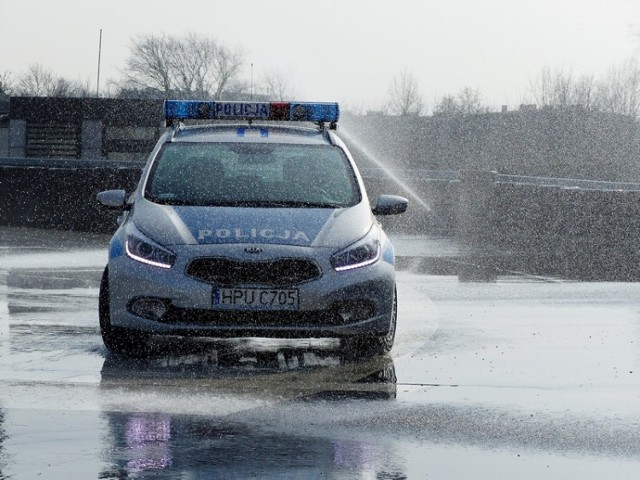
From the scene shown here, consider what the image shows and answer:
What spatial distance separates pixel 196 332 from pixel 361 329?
1045 mm

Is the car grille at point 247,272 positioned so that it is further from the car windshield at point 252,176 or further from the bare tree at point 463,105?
the bare tree at point 463,105

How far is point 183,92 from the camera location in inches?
5251

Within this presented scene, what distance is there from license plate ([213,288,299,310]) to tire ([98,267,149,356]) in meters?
0.61

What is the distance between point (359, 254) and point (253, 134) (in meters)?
2.07

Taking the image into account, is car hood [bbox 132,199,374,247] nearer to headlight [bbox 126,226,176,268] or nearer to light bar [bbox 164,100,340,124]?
headlight [bbox 126,226,176,268]

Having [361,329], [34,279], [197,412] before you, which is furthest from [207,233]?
[34,279]

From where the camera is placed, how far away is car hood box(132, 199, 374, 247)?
9.61m

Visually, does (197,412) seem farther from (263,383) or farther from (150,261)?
(150,261)

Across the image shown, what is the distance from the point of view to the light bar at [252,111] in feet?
38.5

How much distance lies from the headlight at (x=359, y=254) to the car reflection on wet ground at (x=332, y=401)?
63cm

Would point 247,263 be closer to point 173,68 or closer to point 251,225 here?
point 251,225

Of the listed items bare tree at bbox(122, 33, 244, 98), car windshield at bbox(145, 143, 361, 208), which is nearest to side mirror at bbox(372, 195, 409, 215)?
car windshield at bbox(145, 143, 361, 208)

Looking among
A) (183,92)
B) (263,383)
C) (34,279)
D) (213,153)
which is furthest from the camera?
(183,92)

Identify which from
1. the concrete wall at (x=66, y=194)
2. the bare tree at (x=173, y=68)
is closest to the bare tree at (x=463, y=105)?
the bare tree at (x=173, y=68)
